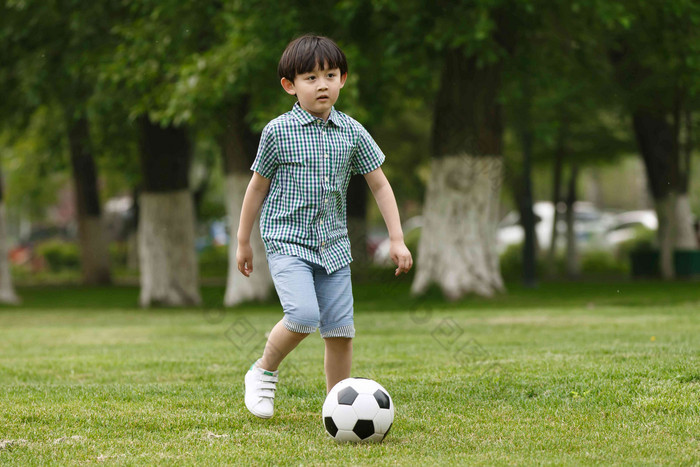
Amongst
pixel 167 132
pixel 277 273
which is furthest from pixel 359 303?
pixel 277 273

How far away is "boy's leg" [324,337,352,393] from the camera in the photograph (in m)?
5.44

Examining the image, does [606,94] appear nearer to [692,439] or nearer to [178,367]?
[178,367]

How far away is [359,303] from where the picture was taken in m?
17.8

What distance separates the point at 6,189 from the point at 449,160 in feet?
88.6

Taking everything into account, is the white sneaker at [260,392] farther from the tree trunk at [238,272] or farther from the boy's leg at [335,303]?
the tree trunk at [238,272]

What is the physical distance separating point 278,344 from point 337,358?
366 mm

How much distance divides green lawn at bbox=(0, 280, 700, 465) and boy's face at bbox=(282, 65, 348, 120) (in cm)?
166

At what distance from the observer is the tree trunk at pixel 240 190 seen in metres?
17.8

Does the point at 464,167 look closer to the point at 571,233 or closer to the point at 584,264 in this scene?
the point at 571,233

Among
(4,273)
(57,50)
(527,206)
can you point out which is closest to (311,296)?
(57,50)

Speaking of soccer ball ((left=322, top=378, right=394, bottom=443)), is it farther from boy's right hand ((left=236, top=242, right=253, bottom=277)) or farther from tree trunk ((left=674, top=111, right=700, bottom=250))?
tree trunk ((left=674, top=111, right=700, bottom=250))

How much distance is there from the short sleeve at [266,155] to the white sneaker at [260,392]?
3.46ft

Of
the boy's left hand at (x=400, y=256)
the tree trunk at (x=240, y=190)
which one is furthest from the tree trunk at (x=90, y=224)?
the boy's left hand at (x=400, y=256)

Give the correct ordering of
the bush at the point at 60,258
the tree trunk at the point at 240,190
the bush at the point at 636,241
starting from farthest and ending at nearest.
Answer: the bush at the point at 60,258 < the bush at the point at 636,241 < the tree trunk at the point at 240,190
